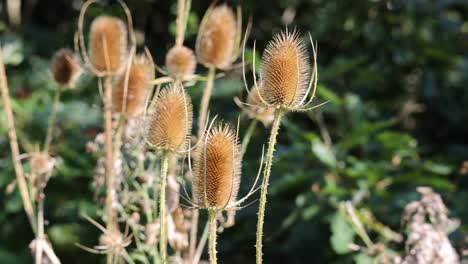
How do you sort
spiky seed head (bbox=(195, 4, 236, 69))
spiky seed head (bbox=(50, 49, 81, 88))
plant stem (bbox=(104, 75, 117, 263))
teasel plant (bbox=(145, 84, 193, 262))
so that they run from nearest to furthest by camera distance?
teasel plant (bbox=(145, 84, 193, 262)), plant stem (bbox=(104, 75, 117, 263)), spiky seed head (bbox=(195, 4, 236, 69)), spiky seed head (bbox=(50, 49, 81, 88))

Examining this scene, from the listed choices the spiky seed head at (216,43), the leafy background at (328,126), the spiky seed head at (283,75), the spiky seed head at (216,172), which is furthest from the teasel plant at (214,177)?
the leafy background at (328,126)

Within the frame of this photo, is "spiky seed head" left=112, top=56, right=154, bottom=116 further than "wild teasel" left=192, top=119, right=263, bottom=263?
Yes

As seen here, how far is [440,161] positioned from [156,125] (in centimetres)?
210

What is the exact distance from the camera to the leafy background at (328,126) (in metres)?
2.71

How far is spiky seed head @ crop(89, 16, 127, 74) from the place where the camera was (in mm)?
1768

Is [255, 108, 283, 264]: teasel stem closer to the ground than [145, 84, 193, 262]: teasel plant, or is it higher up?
closer to the ground

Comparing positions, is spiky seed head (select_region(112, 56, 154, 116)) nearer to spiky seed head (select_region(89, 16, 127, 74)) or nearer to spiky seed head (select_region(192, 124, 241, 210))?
spiky seed head (select_region(89, 16, 127, 74))

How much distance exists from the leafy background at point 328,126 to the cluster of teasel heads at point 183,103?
62 centimetres

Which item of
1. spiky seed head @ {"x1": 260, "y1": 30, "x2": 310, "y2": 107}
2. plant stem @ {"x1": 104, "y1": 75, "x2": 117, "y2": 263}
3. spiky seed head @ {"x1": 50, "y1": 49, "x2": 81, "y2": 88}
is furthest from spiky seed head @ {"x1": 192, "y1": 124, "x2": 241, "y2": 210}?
spiky seed head @ {"x1": 50, "y1": 49, "x2": 81, "y2": 88}

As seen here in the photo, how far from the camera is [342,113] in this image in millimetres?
3107

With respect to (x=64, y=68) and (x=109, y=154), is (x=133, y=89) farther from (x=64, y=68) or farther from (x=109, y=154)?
(x=64, y=68)

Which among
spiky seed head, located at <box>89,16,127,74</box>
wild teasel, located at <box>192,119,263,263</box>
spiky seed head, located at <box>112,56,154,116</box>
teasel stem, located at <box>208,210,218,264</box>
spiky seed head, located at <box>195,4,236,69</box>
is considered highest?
spiky seed head, located at <box>195,4,236,69</box>

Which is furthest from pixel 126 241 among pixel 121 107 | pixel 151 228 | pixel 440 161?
pixel 440 161

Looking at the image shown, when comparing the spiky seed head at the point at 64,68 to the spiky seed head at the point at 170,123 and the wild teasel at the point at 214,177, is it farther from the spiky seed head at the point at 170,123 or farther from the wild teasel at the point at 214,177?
the wild teasel at the point at 214,177
